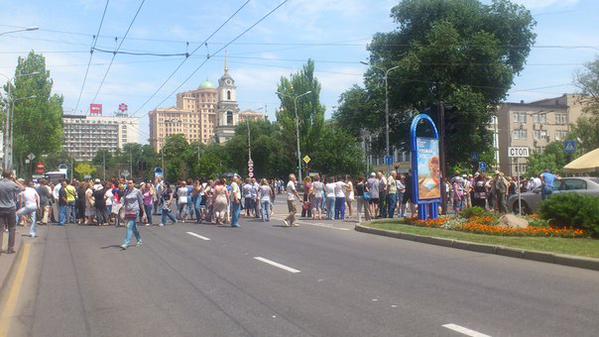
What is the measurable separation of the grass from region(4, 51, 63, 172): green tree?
2234 inches

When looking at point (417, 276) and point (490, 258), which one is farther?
point (490, 258)

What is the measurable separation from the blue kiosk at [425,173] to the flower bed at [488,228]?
73cm

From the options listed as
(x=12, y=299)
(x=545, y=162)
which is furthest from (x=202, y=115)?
(x=12, y=299)

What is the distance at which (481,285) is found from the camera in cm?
823

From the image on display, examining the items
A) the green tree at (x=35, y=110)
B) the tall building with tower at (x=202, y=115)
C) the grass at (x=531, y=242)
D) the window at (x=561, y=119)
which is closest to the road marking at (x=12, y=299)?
the grass at (x=531, y=242)

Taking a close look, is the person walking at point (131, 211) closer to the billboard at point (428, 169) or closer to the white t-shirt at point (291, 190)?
the white t-shirt at point (291, 190)

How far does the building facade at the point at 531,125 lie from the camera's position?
8850 cm

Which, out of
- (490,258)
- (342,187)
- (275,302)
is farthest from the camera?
(342,187)

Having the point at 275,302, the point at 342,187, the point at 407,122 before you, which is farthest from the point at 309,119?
the point at 275,302

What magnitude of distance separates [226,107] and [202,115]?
70.5 feet

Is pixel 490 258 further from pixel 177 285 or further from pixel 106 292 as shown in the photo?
pixel 106 292

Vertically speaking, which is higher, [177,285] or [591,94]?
[591,94]

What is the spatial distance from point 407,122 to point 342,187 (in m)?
25.6

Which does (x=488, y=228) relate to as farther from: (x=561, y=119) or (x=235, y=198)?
(x=561, y=119)
